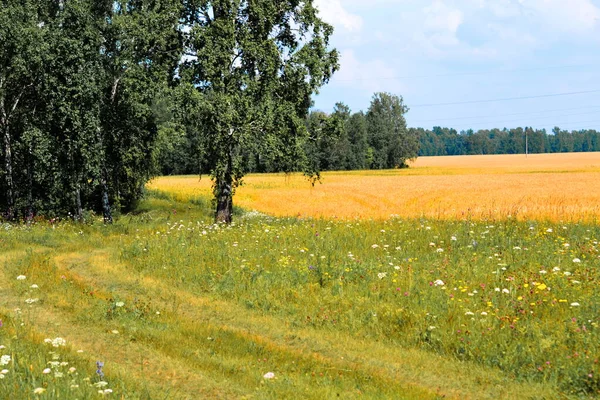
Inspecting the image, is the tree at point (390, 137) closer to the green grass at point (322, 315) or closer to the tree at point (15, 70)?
the tree at point (15, 70)

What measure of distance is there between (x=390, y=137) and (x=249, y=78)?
10834 centimetres

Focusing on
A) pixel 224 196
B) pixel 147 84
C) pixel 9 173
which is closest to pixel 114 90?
pixel 147 84

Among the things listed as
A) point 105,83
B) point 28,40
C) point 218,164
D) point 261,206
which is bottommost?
point 261,206

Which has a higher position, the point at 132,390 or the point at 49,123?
the point at 49,123

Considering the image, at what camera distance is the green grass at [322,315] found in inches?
307

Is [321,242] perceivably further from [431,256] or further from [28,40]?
[28,40]

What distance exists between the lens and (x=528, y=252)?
14.0m

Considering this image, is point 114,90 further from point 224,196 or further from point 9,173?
point 224,196

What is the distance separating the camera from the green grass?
7.80 metres

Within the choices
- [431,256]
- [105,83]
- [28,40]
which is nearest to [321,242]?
[431,256]

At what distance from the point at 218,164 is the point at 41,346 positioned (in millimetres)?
17471

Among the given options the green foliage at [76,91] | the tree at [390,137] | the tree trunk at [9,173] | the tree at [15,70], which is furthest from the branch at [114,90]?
the tree at [390,137]

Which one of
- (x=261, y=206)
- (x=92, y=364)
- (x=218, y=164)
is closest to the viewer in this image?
(x=92, y=364)

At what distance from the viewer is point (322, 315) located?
1112cm
